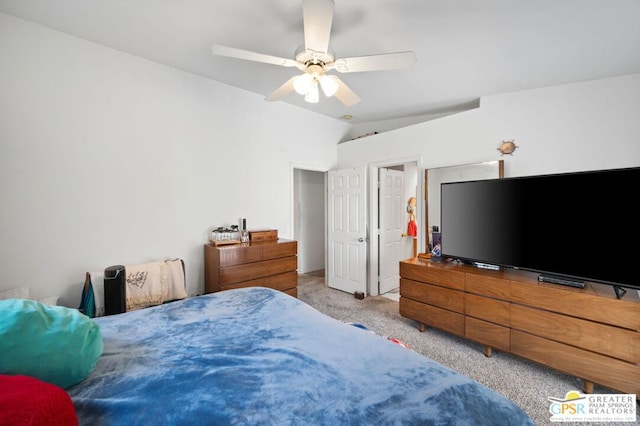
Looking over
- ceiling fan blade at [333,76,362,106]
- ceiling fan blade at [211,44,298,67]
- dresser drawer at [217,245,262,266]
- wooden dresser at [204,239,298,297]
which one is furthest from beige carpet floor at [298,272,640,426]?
ceiling fan blade at [211,44,298,67]

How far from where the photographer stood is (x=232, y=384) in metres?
0.93

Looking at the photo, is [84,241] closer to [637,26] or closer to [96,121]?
[96,121]

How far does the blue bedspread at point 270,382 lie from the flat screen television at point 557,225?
170 cm

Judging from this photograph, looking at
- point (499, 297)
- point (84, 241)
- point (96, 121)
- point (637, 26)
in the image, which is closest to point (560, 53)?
point (637, 26)

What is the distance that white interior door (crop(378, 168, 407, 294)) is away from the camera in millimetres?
3951

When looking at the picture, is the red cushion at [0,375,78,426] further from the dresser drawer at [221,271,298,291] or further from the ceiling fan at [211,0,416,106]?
the dresser drawer at [221,271,298,291]

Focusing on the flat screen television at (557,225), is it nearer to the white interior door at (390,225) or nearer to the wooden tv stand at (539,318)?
the wooden tv stand at (539,318)

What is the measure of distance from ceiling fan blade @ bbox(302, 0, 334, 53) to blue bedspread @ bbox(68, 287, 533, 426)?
1701mm

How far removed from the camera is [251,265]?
295cm

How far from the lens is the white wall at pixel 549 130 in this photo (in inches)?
95.0

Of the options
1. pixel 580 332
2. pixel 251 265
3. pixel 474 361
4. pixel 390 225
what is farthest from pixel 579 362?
pixel 251 265

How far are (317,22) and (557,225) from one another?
92.6 inches

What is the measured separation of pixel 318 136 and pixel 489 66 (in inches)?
95.5

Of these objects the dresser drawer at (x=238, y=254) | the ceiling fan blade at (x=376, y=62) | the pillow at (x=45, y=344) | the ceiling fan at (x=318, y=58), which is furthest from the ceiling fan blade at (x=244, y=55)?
the dresser drawer at (x=238, y=254)
